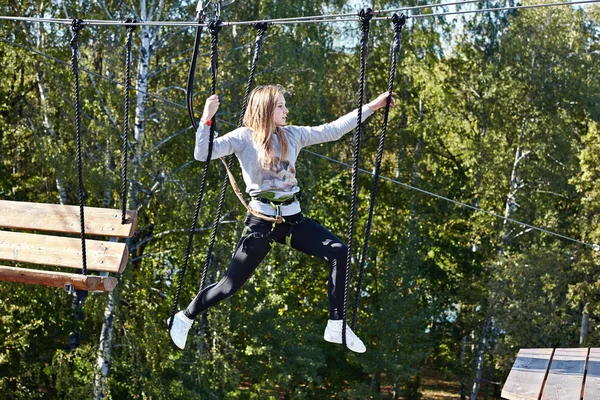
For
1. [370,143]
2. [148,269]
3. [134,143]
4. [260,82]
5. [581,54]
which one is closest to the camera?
[134,143]

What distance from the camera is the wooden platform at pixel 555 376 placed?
12.8 feet

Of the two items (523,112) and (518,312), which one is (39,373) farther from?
(523,112)

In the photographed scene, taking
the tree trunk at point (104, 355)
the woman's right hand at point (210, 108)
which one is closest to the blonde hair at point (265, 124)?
the woman's right hand at point (210, 108)

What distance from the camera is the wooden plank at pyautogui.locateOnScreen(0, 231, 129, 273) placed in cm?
468

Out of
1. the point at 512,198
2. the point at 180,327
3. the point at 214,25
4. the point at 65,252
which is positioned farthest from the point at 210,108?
the point at 512,198

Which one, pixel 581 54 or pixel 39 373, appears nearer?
pixel 39 373

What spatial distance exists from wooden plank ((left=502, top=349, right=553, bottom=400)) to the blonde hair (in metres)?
1.41

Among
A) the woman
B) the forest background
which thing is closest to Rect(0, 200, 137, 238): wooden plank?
the woman

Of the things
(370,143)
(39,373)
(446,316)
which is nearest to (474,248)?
(446,316)

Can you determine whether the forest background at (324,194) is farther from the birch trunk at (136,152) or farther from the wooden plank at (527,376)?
the wooden plank at (527,376)

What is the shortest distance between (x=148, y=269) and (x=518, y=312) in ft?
20.5

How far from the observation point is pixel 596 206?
49.9 ft

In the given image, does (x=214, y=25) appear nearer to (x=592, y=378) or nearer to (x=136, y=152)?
(x=592, y=378)

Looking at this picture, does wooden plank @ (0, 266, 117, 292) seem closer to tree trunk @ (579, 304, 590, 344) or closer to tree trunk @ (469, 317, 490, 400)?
tree trunk @ (579, 304, 590, 344)
